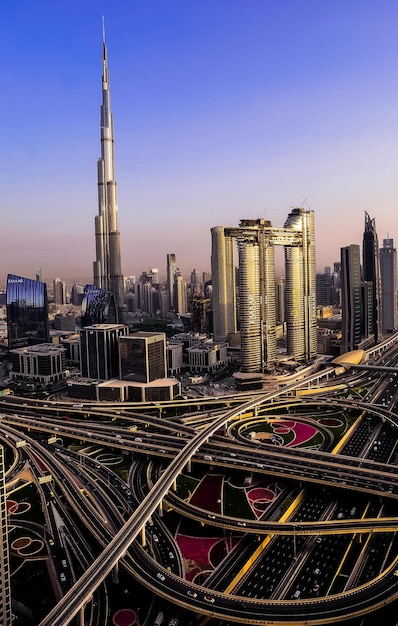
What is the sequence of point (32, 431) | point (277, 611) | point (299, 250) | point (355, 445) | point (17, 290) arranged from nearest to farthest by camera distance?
point (277, 611), point (355, 445), point (32, 431), point (299, 250), point (17, 290)

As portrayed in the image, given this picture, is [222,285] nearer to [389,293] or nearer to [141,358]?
[141,358]

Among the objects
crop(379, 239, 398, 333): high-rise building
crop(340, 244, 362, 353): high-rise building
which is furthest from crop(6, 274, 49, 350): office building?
crop(379, 239, 398, 333): high-rise building

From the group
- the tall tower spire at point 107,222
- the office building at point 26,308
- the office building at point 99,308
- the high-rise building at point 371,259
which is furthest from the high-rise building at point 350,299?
the tall tower spire at point 107,222

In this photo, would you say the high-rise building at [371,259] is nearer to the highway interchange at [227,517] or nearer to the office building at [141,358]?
the highway interchange at [227,517]

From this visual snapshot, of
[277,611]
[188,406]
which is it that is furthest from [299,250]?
[277,611]

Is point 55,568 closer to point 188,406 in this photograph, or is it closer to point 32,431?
point 32,431

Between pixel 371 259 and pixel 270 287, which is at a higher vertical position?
pixel 371 259

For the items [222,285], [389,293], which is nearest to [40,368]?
[222,285]
